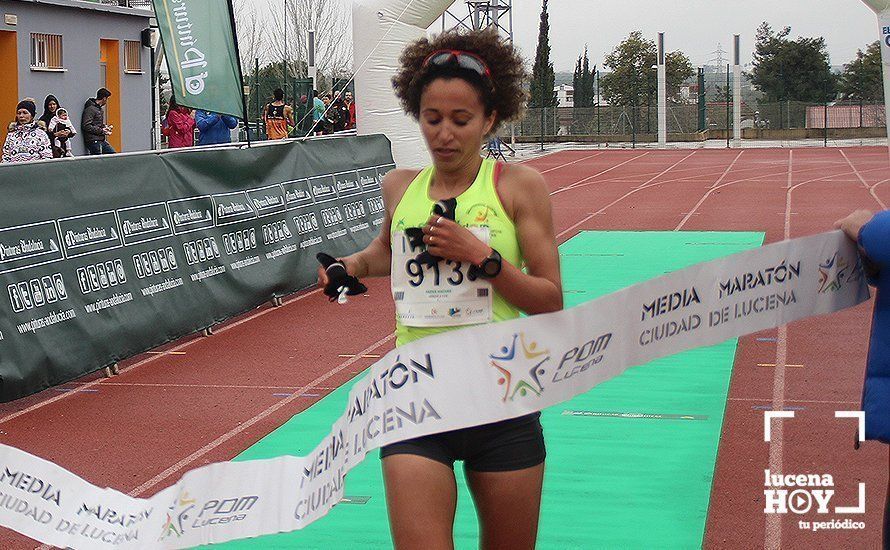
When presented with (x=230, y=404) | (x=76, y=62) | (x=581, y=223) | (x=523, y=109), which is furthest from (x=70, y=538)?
(x=76, y=62)

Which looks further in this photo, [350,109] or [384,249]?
[350,109]

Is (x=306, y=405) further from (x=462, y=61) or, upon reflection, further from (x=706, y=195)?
(x=706, y=195)

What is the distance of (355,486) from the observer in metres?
6.54

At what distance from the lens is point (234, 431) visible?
7898mm

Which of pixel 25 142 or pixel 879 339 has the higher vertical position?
pixel 25 142

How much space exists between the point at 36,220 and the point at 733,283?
631 cm

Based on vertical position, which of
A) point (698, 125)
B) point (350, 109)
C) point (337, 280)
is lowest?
point (337, 280)

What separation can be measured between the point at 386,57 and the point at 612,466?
12151 millimetres

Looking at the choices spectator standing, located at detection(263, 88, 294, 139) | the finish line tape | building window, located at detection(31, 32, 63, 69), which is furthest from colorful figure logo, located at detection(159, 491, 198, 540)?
building window, located at detection(31, 32, 63, 69)

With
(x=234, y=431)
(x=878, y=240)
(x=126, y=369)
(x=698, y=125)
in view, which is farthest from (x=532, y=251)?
(x=698, y=125)

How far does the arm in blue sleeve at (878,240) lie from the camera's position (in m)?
3.69

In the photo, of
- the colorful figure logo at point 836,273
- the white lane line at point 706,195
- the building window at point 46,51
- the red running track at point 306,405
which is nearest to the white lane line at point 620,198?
the white lane line at point 706,195

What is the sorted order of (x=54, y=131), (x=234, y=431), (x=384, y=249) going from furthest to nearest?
(x=54, y=131)
(x=234, y=431)
(x=384, y=249)

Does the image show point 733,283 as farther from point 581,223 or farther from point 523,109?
point 581,223
